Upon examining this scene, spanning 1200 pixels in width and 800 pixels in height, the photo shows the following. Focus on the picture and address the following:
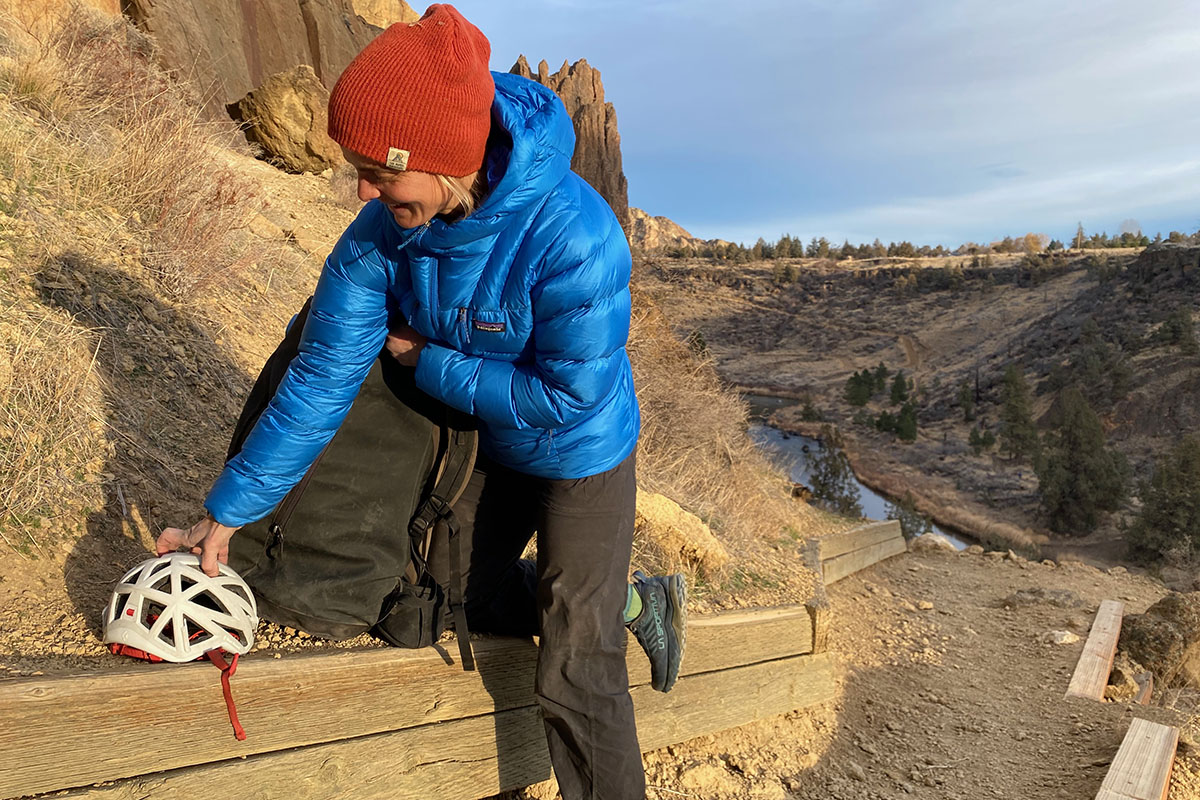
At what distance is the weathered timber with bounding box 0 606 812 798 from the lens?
1792 mm

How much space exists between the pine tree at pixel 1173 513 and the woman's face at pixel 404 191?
16265 mm

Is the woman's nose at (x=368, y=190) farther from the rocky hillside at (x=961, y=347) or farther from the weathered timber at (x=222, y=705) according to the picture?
the rocky hillside at (x=961, y=347)

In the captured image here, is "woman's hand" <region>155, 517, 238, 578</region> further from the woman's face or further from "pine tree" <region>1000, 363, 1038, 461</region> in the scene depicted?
"pine tree" <region>1000, 363, 1038, 461</region>

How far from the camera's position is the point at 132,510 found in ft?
9.18

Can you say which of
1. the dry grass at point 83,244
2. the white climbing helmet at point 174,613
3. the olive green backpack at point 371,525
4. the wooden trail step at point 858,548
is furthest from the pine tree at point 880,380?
the white climbing helmet at point 174,613

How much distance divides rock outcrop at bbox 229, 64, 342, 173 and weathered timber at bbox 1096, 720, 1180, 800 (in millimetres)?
9187

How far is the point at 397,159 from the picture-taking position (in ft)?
5.88

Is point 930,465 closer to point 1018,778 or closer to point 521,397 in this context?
point 1018,778

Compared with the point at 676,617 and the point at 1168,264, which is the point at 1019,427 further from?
the point at 676,617

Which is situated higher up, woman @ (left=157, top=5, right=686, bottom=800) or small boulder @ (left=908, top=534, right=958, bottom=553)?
woman @ (left=157, top=5, right=686, bottom=800)

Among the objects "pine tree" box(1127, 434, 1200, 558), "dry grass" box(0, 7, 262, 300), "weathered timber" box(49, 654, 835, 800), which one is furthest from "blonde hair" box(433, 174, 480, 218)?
"pine tree" box(1127, 434, 1200, 558)

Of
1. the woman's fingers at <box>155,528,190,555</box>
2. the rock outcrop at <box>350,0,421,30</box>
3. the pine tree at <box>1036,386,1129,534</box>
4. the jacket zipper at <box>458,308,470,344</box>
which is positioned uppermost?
the rock outcrop at <box>350,0,421,30</box>

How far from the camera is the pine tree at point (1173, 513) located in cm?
1442

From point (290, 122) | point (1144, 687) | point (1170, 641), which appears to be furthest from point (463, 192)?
point (290, 122)
